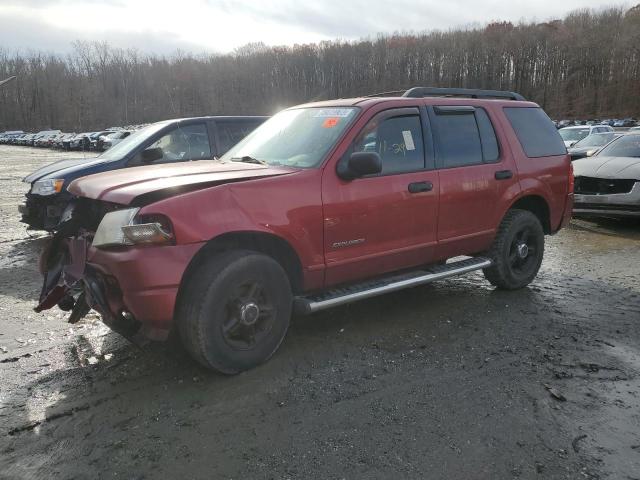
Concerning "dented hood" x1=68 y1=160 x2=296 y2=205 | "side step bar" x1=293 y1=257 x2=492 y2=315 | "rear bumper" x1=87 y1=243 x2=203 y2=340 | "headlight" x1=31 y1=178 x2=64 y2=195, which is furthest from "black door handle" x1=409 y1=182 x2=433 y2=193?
"headlight" x1=31 y1=178 x2=64 y2=195

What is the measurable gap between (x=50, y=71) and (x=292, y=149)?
411 feet

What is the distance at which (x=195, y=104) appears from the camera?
4365 inches

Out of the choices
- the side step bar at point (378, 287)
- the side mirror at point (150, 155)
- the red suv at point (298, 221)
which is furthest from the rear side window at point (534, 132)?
the side mirror at point (150, 155)

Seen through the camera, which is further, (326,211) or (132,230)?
(326,211)

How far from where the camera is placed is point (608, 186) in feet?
29.6

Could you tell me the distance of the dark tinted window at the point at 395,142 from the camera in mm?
4281

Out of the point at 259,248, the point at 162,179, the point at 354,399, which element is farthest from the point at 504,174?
the point at 162,179

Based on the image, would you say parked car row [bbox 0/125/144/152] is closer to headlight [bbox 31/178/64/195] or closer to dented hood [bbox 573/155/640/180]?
headlight [bbox 31/178/64/195]

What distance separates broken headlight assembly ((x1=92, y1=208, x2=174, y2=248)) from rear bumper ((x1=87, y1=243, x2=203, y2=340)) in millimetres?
52

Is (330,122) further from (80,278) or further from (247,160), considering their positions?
(80,278)

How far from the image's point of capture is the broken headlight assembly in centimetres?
319

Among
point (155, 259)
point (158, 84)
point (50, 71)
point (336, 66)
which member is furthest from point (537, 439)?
point (50, 71)

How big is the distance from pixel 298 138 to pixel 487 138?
2.00m

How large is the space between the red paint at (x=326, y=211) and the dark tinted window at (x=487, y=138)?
8cm
